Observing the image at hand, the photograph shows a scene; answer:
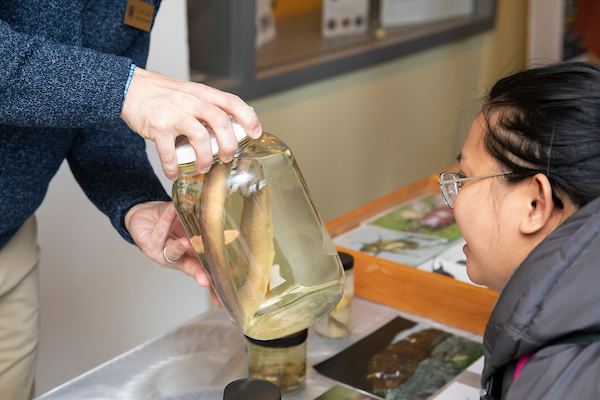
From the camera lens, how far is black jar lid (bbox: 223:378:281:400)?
0.77 m

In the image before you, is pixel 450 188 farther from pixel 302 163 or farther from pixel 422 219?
pixel 302 163

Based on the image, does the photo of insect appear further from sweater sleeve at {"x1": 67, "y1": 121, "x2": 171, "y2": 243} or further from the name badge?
the name badge

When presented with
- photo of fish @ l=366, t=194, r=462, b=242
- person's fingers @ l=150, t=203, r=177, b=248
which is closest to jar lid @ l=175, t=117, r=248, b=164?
person's fingers @ l=150, t=203, r=177, b=248

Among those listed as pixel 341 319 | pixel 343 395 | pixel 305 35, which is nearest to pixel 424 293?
pixel 341 319

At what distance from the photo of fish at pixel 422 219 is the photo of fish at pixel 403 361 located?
33 centimetres

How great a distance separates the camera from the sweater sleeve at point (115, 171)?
3.50 feet

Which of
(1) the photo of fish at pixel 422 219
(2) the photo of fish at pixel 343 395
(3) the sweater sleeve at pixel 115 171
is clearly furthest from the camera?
(1) the photo of fish at pixel 422 219

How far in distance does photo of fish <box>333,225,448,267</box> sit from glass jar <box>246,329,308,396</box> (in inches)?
15.2

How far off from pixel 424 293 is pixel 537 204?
0.48 meters

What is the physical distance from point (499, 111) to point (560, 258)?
247mm

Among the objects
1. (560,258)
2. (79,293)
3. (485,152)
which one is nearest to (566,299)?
(560,258)

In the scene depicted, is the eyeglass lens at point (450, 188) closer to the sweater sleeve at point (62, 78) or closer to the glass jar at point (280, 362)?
the glass jar at point (280, 362)

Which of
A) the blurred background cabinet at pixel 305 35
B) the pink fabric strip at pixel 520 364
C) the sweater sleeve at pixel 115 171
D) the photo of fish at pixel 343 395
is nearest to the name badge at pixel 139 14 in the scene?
the sweater sleeve at pixel 115 171

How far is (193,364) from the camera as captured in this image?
1061 mm
